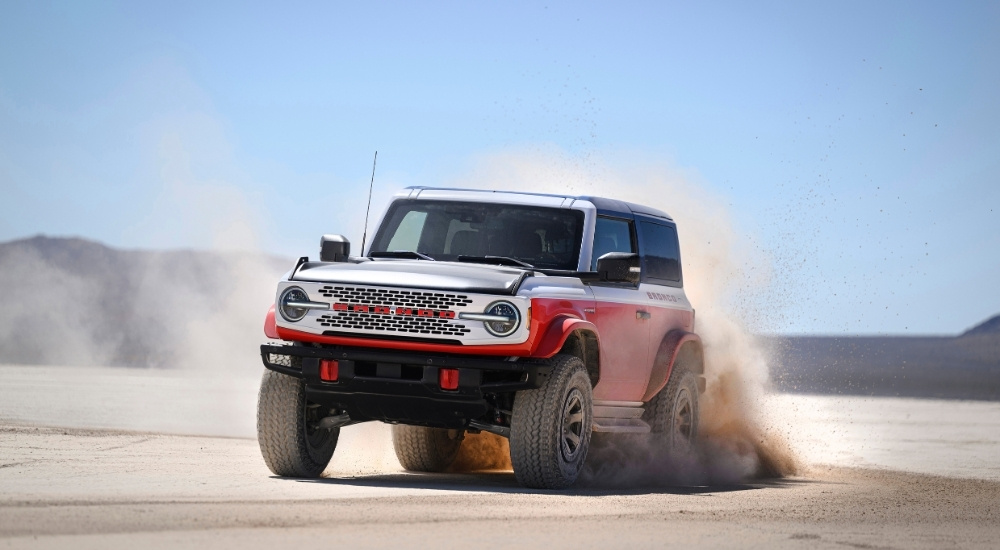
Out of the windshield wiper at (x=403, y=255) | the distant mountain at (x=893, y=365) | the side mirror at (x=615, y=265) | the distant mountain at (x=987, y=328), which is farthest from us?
the distant mountain at (x=987, y=328)

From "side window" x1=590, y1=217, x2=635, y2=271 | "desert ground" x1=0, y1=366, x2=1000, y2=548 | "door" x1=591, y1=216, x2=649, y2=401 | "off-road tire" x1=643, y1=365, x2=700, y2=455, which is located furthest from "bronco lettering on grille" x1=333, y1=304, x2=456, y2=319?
"off-road tire" x1=643, y1=365, x2=700, y2=455

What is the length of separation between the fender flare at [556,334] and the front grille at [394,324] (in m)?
0.60

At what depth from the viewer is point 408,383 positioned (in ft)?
41.2

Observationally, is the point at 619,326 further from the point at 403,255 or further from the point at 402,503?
the point at 402,503

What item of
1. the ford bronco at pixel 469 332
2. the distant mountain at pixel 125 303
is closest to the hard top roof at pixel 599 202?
the ford bronco at pixel 469 332

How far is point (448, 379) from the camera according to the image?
41.0 ft

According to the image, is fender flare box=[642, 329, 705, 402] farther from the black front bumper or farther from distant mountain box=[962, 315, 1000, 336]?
distant mountain box=[962, 315, 1000, 336]

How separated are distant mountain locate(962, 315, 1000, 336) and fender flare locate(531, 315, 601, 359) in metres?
135

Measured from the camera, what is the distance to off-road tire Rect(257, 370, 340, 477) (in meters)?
13.2

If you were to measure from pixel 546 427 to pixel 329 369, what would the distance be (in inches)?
70.1

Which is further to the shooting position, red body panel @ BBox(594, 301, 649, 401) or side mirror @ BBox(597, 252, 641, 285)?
red body panel @ BBox(594, 301, 649, 401)

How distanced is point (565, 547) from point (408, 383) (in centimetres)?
345

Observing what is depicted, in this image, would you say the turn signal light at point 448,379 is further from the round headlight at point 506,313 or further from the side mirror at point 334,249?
the side mirror at point 334,249

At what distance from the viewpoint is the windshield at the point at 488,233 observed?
14039mm
